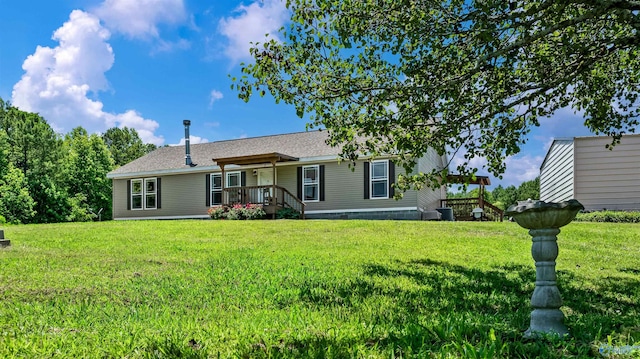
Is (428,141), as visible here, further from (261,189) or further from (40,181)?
(40,181)

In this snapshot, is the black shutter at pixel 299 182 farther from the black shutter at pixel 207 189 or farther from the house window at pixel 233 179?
the black shutter at pixel 207 189

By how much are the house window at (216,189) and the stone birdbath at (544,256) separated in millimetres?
18416

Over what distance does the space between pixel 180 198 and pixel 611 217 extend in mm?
17632

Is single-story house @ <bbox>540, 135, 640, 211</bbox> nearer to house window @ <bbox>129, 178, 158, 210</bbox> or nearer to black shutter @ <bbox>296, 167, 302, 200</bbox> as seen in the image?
black shutter @ <bbox>296, 167, 302, 200</bbox>

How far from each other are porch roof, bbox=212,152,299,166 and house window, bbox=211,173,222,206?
1847 mm

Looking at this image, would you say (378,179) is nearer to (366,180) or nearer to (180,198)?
(366,180)

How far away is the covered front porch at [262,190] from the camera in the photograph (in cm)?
1802

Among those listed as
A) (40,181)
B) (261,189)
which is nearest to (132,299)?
(261,189)

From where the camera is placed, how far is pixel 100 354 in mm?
3016

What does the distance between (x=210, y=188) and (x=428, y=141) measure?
1633cm

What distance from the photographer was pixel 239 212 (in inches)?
711

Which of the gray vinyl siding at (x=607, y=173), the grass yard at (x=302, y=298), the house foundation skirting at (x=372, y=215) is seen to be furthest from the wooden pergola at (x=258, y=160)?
the gray vinyl siding at (x=607, y=173)

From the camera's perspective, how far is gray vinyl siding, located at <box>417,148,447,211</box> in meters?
18.4

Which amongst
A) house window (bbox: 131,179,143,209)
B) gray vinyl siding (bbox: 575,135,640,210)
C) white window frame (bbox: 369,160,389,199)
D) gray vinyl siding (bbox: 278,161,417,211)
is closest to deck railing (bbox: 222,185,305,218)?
gray vinyl siding (bbox: 278,161,417,211)
